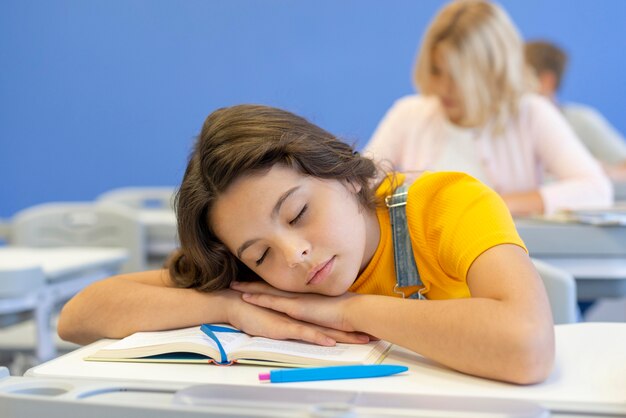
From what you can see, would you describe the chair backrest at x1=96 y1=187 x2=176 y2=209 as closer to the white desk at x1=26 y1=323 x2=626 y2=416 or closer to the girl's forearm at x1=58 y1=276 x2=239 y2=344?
the girl's forearm at x1=58 y1=276 x2=239 y2=344

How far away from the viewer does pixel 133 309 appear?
1171 millimetres

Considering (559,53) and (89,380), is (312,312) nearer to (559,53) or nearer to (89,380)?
(89,380)

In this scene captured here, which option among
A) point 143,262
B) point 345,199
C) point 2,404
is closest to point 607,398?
point 345,199

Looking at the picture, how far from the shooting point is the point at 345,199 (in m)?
1.13

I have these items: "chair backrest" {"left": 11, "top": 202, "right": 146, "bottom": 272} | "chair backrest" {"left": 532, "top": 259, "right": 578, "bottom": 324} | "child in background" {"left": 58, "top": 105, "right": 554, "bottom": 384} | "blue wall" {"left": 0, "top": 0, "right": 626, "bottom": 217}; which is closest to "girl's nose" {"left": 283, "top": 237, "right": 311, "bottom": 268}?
"child in background" {"left": 58, "top": 105, "right": 554, "bottom": 384}

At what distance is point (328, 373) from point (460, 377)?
15cm

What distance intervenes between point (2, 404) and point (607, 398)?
56cm

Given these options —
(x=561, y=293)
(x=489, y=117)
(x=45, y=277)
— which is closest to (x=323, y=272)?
(x=561, y=293)

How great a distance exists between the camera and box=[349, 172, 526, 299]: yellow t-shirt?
3.41 ft

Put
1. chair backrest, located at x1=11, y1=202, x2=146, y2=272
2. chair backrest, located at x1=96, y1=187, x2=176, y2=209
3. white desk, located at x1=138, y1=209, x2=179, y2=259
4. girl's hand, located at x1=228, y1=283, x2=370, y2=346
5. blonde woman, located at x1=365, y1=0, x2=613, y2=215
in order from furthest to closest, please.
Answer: chair backrest, located at x1=96, y1=187, x2=176, y2=209
white desk, located at x1=138, y1=209, x2=179, y2=259
chair backrest, located at x1=11, y1=202, x2=146, y2=272
blonde woman, located at x1=365, y1=0, x2=613, y2=215
girl's hand, located at x1=228, y1=283, x2=370, y2=346

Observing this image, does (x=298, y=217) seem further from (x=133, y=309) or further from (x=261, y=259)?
(x=133, y=309)

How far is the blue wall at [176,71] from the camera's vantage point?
15.5ft

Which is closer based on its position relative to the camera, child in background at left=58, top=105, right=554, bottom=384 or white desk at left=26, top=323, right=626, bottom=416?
white desk at left=26, top=323, right=626, bottom=416

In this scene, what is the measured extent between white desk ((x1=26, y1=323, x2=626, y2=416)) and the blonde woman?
5.35 ft
